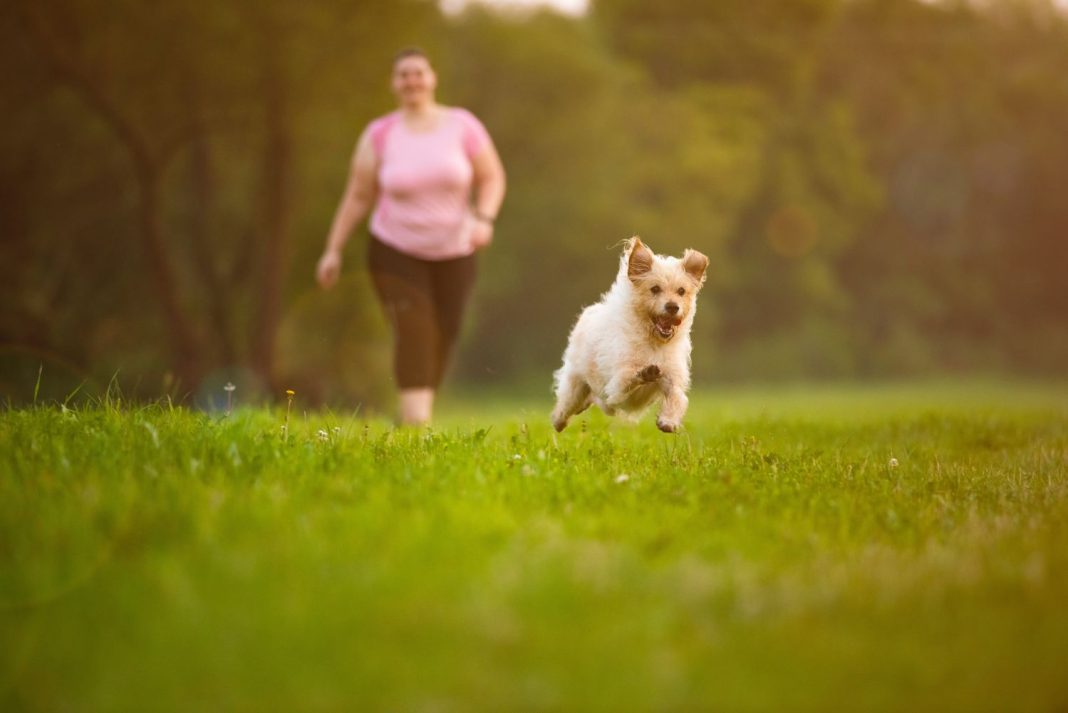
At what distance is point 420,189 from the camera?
884cm

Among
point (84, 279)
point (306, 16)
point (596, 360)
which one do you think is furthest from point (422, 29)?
point (596, 360)

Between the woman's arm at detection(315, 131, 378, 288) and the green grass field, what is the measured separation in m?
3.48

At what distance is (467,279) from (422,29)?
12.6m

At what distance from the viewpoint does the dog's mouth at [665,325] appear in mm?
6949

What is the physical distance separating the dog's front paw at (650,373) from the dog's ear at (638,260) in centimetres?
65

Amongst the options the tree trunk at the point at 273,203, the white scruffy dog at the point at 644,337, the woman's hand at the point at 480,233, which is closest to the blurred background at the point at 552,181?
the tree trunk at the point at 273,203

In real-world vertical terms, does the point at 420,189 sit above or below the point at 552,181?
below

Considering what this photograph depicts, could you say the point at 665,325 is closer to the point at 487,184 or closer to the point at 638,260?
the point at 638,260

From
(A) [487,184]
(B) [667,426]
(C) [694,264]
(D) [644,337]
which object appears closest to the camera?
(B) [667,426]

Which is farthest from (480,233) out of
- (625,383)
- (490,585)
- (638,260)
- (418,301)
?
(490,585)

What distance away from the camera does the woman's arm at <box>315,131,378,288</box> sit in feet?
29.7

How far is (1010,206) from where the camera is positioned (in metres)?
49.5

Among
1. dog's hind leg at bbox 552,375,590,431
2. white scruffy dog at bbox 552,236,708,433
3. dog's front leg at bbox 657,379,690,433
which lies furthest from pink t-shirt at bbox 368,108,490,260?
dog's front leg at bbox 657,379,690,433

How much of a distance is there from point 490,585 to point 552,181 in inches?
1359
